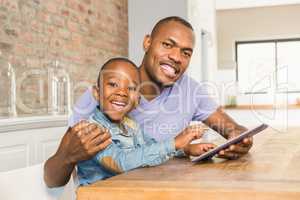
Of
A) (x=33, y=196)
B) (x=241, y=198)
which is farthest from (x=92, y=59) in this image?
(x=241, y=198)

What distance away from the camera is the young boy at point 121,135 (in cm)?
130

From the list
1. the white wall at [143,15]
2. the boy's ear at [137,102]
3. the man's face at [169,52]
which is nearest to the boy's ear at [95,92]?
the boy's ear at [137,102]

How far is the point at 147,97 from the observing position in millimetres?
1762

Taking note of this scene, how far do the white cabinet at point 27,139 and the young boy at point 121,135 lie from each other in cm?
82

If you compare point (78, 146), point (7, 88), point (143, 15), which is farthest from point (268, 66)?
point (78, 146)

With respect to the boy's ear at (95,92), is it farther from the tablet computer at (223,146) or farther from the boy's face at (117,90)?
the tablet computer at (223,146)

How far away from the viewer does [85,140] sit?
3.74 feet

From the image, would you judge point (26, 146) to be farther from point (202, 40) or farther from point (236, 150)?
point (202, 40)

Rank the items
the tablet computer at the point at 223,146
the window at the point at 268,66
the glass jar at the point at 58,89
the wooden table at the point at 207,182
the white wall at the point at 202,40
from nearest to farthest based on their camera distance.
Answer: the wooden table at the point at 207,182
the tablet computer at the point at 223,146
the glass jar at the point at 58,89
the white wall at the point at 202,40
the window at the point at 268,66

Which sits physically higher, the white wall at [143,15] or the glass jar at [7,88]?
the white wall at [143,15]

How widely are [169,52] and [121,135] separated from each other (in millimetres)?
448

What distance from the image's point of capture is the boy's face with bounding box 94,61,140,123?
148 centimetres

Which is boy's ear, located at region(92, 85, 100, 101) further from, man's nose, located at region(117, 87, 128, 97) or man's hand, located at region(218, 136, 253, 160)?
man's hand, located at region(218, 136, 253, 160)

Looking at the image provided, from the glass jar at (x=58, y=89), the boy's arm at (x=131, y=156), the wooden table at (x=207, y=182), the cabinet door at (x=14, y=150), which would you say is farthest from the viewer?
the glass jar at (x=58, y=89)
